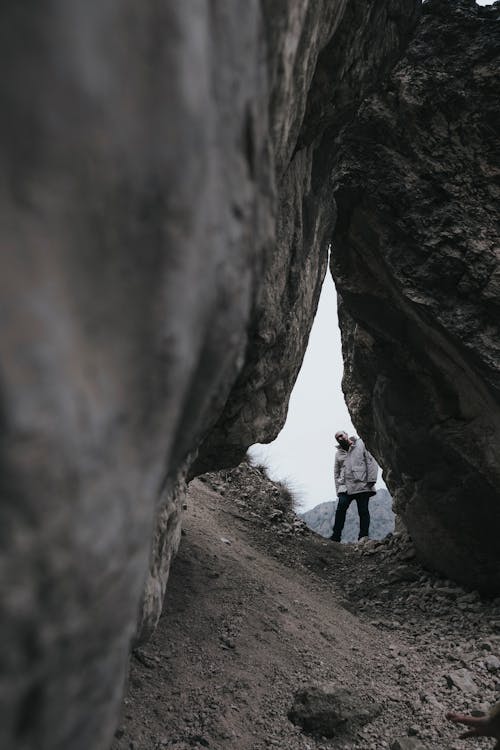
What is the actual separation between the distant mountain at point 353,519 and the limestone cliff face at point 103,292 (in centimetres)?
2694

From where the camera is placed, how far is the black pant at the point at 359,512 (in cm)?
759

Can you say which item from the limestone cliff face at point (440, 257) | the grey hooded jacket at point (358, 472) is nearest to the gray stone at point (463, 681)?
the limestone cliff face at point (440, 257)

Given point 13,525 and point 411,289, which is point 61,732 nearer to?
point 13,525

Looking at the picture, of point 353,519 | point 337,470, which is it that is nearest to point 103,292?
point 337,470

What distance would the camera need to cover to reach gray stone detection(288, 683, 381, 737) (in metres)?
3.09

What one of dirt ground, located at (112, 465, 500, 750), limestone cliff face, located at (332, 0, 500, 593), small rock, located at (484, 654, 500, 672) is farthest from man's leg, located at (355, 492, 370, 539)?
small rock, located at (484, 654, 500, 672)

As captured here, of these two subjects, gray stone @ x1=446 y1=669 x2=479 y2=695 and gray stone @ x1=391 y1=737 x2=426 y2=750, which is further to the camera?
gray stone @ x1=446 y1=669 x2=479 y2=695

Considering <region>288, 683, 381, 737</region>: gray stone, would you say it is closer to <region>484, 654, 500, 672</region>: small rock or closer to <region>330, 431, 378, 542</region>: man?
<region>484, 654, 500, 672</region>: small rock

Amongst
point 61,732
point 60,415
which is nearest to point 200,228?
point 60,415

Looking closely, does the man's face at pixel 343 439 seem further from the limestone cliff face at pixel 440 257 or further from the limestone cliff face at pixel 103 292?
the limestone cliff face at pixel 103 292

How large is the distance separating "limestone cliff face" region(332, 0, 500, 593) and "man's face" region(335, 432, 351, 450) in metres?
2.39

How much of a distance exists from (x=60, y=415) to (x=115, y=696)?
64 cm

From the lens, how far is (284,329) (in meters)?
3.91

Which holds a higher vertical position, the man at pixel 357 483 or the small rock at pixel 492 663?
the man at pixel 357 483
